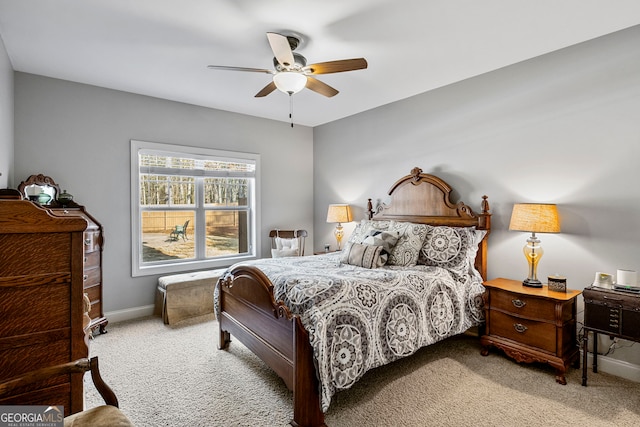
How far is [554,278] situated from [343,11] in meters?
2.71

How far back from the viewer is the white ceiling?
226 cm

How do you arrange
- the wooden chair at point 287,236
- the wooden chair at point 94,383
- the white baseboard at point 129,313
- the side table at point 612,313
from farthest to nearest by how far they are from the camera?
the wooden chair at point 287,236 < the white baseboard at point 129,313 < the side table at point 612,313 < the wooden chair at point 94,383

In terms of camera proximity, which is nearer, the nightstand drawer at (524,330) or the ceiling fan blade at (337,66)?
the ceiling fan blade at (337,66)

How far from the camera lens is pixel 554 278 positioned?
2713 mm

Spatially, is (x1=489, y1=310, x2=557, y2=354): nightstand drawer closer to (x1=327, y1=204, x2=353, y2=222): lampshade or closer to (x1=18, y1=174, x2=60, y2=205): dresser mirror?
(x1=327, y1=204, x2=353, y2=222): lampshade

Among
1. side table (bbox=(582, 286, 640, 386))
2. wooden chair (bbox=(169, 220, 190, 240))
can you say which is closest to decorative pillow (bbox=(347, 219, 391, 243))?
side table (bbox=(582, 286, 640, 386))

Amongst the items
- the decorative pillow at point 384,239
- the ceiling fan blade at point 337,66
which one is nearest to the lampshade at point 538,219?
the decorative pillow at point 384,239

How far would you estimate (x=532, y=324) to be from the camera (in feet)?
8.82

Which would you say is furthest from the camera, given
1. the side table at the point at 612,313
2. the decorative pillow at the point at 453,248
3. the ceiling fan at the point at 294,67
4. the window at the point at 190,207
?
the window at the point at 190,207

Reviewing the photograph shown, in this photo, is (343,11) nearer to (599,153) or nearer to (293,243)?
(599,153)

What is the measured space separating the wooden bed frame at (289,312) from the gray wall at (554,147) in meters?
0.18

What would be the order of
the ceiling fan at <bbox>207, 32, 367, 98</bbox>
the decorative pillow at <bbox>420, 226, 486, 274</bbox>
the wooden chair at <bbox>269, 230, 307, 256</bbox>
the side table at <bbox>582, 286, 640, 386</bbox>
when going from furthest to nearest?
the wooden chair at <bbox>269, 230, 307, 256</bbox>
the decorative pillow at <bbox>420, 226, 486, 274</bbox>
the ceiling fan at <bbox>207, 32, 367, 98</bbox>
the side table at <bbox>582, 286, 640, 386</bbox>

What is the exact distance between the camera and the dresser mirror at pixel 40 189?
304 centimetres

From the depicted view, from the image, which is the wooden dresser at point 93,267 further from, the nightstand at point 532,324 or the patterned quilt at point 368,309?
the nightstand at point 532,324
